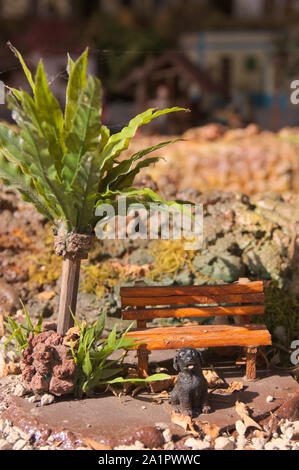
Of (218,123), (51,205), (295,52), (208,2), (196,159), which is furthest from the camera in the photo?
(208,2)

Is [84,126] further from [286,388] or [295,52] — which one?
[295,52]

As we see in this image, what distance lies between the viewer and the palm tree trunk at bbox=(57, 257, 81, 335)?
3457 mm

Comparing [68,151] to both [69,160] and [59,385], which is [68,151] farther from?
[59,385]

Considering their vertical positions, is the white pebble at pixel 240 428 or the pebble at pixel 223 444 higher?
the white pebble at pixel 240 428

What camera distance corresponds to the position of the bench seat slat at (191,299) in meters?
3.70

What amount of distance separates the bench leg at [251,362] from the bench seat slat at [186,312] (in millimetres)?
271

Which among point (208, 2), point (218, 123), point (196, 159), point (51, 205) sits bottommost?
point (51, 205)

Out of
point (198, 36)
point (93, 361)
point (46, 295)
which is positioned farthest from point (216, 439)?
point (198, 36)

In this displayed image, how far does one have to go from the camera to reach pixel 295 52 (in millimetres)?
12672

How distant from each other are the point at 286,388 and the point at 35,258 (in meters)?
2.30

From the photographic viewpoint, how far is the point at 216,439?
310cm

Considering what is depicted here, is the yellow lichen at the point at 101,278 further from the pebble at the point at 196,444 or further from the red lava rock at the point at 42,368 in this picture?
the pebble at the point at 196,444

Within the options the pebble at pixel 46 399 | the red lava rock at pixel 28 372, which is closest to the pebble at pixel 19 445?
the pebble at pixel 46 399

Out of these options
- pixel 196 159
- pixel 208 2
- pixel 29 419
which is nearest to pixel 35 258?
A: pixel 29 419
